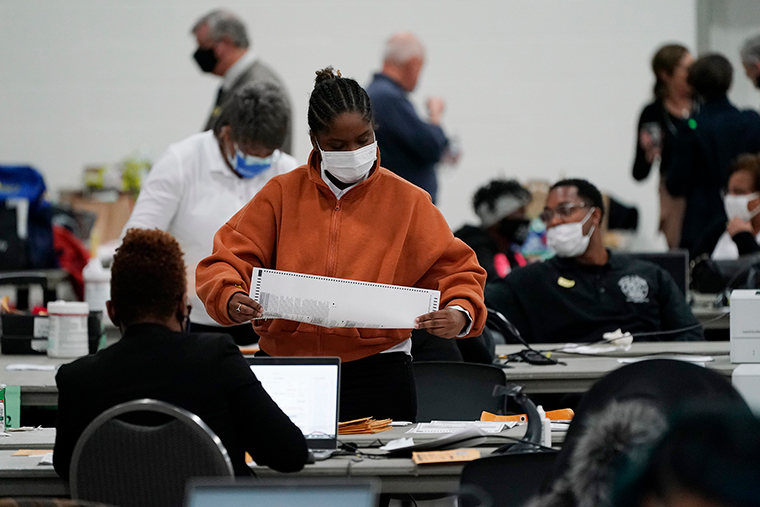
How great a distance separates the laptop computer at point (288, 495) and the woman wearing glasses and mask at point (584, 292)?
9.23 ft

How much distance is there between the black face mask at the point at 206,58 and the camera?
4609 millimetres

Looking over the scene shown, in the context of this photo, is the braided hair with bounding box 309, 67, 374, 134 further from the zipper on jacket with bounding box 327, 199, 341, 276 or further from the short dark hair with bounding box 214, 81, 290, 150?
the short dark hair with bounding box 214, 81, 290, 150

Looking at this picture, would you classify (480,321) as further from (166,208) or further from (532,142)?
(532,142)

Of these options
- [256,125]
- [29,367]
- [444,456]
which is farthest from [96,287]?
[444,456]

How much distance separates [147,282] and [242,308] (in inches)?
11.5

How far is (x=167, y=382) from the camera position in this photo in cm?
178

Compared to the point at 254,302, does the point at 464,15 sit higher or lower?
higher

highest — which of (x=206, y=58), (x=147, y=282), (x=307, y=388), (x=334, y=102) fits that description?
(x=206, y=58)

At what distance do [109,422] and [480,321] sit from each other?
92 centimetres

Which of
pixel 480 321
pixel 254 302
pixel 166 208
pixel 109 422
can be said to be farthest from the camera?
pixel 166 208

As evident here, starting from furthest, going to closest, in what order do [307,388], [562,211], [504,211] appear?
[504,211], [562,211], [307,388]

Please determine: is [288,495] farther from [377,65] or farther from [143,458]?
[377,65]

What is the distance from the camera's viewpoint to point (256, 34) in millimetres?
7875

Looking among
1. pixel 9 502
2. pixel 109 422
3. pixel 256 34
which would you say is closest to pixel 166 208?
pixel 109 422
